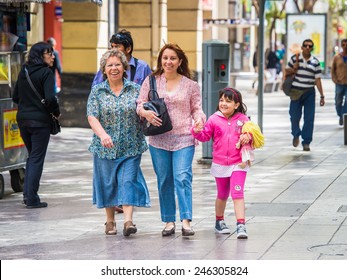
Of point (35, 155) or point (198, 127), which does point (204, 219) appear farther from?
point (35, 155)

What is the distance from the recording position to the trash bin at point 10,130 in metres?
13.3

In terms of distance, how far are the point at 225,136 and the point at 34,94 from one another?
3.06m

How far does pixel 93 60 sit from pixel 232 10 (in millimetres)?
37736

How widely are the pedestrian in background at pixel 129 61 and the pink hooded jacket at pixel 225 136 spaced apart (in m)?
1.43

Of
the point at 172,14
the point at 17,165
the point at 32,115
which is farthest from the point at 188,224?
the point at 172,14

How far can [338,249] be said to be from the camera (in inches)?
361

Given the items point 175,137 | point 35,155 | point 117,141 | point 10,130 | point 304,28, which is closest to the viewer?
point 175,137

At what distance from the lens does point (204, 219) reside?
11.1 metres

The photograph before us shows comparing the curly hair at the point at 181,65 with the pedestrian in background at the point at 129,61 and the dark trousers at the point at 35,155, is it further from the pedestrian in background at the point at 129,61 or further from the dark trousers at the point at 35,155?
the dark trousers at the point at 35,155

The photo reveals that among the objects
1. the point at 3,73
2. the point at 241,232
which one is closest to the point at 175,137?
the point at 241,232

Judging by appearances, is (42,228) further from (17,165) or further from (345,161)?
(345,161)

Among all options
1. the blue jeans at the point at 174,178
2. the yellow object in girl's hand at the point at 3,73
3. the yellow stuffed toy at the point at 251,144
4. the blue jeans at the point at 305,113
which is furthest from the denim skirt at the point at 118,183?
the blue jeans at the point at 305,113

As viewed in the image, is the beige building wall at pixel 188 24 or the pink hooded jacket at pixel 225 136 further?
the beige building wall at pixel 188 24

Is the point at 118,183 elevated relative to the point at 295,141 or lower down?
elevated
